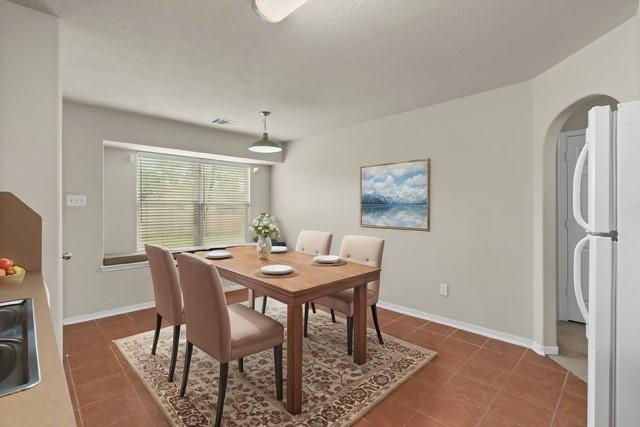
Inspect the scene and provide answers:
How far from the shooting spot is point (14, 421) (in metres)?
0.56

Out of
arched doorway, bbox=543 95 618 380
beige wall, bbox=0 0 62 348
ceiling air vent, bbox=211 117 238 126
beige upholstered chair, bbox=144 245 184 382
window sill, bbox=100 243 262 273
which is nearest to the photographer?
beige wall, bbox=0 0 62 348

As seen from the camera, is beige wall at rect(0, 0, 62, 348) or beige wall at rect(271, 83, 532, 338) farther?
beige wall at rect(271, 83, 532, 338)

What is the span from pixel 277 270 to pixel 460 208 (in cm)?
204

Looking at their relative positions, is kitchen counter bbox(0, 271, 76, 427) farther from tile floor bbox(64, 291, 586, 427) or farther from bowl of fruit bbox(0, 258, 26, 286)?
tile floor bbox(64, 291, 586, 427)

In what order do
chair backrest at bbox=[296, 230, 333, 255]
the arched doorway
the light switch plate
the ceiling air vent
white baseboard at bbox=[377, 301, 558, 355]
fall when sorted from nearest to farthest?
1. the arched doorway
2. white baseboard at bbox=[377, 301, 558, 355]
3. the light switch plate
4. chair backrest at bbox=[296, 230, 333, 255]
5. the ceiling air vent

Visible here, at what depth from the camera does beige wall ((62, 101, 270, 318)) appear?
10.7ft

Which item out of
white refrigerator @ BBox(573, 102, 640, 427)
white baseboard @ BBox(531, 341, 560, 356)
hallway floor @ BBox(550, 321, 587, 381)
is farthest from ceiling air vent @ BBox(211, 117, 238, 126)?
hallway floor @ BBox(550, 321, 587, 381)

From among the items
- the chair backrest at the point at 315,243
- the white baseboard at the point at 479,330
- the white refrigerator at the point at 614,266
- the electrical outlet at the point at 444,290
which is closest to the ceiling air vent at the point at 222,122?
the chair backrest at the point at 315,243

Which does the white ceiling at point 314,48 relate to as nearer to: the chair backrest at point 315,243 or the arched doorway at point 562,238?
the arched doorway at point 562,238

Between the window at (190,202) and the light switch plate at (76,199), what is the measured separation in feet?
2.45

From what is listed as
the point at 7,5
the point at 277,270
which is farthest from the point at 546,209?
the point at 7,5

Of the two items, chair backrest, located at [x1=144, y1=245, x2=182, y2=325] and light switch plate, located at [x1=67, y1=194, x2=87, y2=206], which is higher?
light switch plate, located at [x1=67, y1=194, x2=87, y2=206]

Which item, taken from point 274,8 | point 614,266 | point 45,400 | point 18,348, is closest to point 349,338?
point 614,266

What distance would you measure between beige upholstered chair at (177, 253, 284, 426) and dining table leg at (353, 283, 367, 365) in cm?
68
